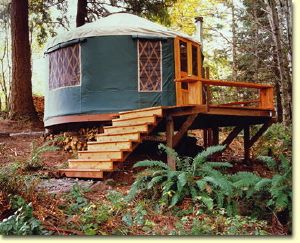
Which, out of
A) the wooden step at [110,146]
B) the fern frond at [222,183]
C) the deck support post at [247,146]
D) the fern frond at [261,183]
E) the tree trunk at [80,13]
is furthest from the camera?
the tree trunk at [80,13]

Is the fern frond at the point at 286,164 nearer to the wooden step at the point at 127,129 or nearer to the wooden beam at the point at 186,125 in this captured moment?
the wooden beam at the point at 186,125

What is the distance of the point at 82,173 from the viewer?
537 centimetres

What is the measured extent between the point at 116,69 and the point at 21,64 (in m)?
2.65

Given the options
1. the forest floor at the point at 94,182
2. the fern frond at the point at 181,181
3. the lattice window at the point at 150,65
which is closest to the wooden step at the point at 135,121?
the forest floor at the point at 94,182

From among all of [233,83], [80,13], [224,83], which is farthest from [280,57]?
[80,13]

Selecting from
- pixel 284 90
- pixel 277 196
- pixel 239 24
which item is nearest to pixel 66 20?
pixel 239 24

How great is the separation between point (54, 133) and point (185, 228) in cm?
466

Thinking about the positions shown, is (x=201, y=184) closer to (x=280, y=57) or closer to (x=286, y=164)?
(x=286, y=164)

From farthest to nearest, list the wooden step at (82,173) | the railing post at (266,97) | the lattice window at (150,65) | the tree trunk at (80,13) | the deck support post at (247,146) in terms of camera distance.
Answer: the tree trunk at (80,13)
the lattice window at (150,65)
the deck support post at (247,146)
the railing post at (266,97)
the wooden step at (82,173)

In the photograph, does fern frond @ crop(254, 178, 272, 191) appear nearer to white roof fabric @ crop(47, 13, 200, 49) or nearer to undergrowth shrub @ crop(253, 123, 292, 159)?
undergrowth shrub @ crop(253, 123, 292, 159)

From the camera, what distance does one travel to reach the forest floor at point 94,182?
12.4ft

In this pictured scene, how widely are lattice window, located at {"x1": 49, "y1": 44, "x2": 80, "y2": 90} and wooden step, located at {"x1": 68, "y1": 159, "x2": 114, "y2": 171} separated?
189 cm

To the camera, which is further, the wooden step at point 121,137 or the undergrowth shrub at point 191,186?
the wooden step at point 121,137

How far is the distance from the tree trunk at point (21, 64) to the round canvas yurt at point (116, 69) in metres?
1.52
